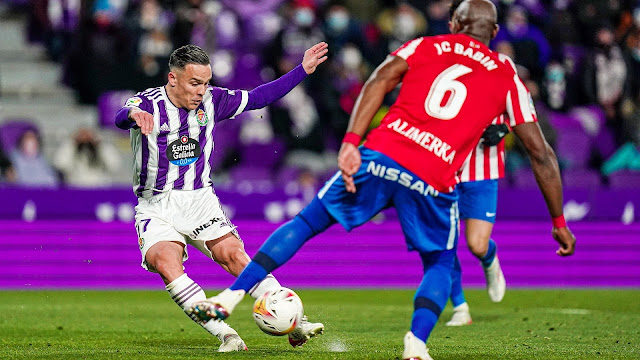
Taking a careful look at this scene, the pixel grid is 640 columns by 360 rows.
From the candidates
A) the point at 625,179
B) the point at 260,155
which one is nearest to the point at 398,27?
the point at 260,155

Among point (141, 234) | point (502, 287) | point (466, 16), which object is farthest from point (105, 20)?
point (466, 16)

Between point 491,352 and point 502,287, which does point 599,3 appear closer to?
point 502,287

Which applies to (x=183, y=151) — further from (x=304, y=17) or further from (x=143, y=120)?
(x=304, y=17)

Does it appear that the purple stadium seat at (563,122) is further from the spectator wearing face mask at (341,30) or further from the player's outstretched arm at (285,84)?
the player's outstretched arm at (285,84)

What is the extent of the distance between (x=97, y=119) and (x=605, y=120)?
795cm

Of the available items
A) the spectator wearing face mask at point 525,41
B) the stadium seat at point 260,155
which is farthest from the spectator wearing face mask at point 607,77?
the stadium seat at point 260,155

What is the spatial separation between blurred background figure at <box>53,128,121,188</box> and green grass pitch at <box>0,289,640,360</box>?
233 centimetres

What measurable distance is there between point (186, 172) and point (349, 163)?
1.85 m

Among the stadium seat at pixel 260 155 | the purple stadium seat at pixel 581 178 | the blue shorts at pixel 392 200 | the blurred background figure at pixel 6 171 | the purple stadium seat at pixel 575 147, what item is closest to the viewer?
the blue shorts at pixel 392 200

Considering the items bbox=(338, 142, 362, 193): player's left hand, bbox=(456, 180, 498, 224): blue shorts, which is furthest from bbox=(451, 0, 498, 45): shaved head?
bbox=(456, 180, 498, 224): blue shorts

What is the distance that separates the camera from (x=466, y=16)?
6152mm

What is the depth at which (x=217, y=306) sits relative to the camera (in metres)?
5.57

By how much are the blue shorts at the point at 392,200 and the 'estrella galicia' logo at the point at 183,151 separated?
160cm

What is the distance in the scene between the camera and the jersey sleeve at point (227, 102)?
723cm
